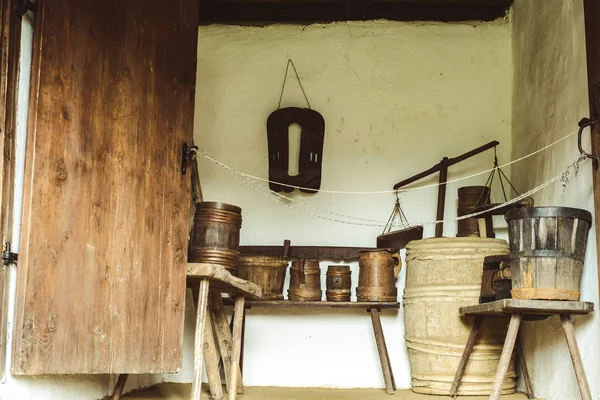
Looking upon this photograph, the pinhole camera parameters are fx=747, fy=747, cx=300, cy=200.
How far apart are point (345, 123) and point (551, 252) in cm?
236

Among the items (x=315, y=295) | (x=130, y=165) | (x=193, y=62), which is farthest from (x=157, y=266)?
(x=315, y=295)

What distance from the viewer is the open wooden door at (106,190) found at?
3004 mm

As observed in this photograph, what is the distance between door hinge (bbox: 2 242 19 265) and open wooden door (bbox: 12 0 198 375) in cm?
4

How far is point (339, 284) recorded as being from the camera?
5.01 meters

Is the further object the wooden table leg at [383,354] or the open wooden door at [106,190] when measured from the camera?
the wooden table leg at [383,354]

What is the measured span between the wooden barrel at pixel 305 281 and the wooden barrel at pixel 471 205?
1012 millimetres

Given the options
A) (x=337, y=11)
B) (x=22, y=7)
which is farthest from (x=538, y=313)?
(x=337, y=11)

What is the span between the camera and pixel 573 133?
402cm

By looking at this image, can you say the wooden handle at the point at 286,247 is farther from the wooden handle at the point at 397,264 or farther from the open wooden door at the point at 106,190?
the open wooden door at the point at 106,190

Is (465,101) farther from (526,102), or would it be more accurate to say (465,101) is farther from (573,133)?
(573,133)

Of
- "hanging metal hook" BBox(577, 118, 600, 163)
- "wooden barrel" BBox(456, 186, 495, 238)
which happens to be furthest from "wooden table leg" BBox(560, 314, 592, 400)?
"wooden barrel" BBox(456, 186, 495, 238)

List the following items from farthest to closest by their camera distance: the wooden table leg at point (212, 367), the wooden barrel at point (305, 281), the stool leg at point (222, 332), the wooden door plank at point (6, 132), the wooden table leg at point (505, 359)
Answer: the wooden barrel at point (305, 281)
the stool leg at point (222, 332)
the wooden table leg at point (212, 367)
the wooden table leg at point (505, 359)
the wooden door plank at point (6, 132)

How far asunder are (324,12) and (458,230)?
196 cm

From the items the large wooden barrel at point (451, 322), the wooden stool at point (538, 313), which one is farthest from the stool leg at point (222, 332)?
the wooden stool at point (538, 313)
